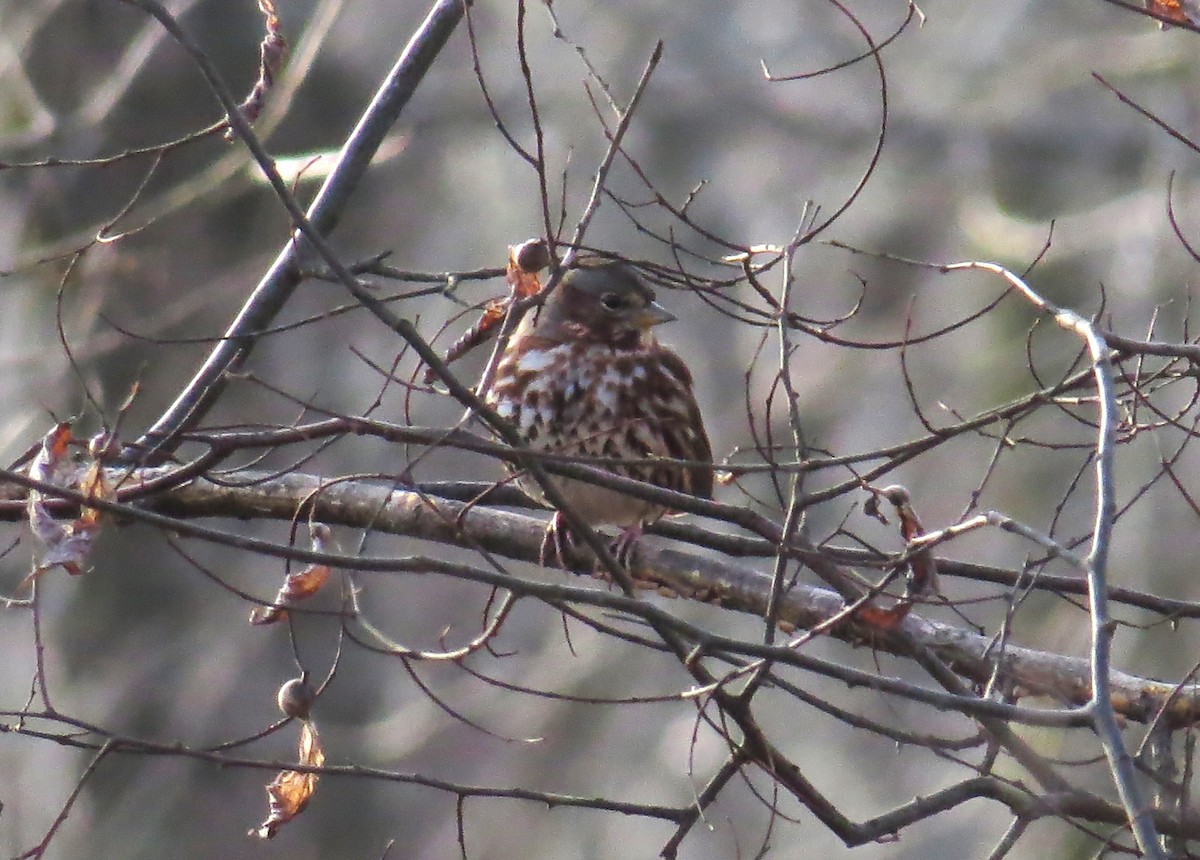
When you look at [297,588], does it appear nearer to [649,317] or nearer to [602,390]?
[602,390]

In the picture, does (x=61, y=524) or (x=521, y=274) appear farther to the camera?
(x=521, y=274)

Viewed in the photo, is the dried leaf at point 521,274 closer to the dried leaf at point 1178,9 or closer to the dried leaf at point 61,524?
the dried leaf at point 61,524

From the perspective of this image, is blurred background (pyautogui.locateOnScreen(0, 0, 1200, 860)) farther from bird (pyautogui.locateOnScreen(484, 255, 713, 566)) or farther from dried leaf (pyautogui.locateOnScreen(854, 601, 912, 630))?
dried leaf (pyautogui.locateOnScreen(854, 601, 912, 630))

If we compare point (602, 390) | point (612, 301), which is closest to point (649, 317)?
point (612, 301)

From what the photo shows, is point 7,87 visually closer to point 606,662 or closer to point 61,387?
point 61,387

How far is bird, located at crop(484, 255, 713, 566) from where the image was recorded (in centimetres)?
461

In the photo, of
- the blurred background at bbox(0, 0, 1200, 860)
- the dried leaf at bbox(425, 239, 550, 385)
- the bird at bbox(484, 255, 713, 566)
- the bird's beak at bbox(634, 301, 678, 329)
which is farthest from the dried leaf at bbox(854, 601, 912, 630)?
the blurred background at bbox(0, 0, 1200, 860)

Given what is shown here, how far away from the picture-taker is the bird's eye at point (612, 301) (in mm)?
4926

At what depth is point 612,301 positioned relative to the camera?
493 cm

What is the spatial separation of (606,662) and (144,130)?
14.5 feet

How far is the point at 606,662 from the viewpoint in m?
11.0

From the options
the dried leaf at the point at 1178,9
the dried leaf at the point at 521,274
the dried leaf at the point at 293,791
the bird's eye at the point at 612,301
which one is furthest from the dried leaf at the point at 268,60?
the dried leaf at the point at 1178,9

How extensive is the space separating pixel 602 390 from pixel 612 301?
359 millimetres

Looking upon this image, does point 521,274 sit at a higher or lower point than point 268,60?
lower
